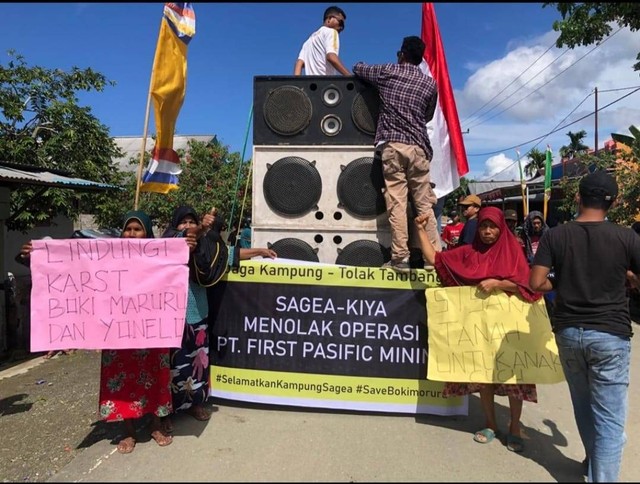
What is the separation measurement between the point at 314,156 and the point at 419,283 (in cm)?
153

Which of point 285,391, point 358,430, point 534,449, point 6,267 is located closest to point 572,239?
point 534,449

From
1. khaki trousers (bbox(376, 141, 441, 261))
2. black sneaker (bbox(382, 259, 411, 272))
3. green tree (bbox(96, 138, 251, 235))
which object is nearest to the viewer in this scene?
black sneaker (bbox(382, 259, 411, 272))

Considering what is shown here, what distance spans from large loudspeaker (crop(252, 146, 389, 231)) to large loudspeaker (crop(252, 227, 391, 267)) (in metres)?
0.07

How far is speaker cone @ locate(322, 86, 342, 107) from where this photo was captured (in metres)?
4.30

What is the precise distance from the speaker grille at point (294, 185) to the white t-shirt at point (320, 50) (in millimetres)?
1155

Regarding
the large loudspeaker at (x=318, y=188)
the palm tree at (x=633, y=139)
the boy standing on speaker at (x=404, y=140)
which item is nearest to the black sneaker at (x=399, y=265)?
the boy standing on speaker at (x=404, y=140)

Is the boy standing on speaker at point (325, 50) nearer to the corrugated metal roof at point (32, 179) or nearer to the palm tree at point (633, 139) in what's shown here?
the corrugated metal roof at point (32, 179)

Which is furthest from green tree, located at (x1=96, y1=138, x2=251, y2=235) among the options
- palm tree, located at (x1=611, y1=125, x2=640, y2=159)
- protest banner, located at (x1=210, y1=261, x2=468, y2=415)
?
protest banner, located at (x1=210, y1=261, x2=468, y2=415)

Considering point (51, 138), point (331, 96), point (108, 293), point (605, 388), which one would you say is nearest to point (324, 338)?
point (108, 293)

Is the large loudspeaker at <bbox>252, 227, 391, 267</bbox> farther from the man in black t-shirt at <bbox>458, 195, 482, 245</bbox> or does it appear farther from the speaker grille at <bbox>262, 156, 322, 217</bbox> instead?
the man in black t-shirt at <bbox>458, 195, 482, 245</bbox>

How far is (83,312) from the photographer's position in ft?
10.3

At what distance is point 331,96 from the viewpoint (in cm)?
432

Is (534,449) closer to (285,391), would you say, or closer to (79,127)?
(285,391)

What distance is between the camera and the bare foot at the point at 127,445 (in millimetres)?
3094
